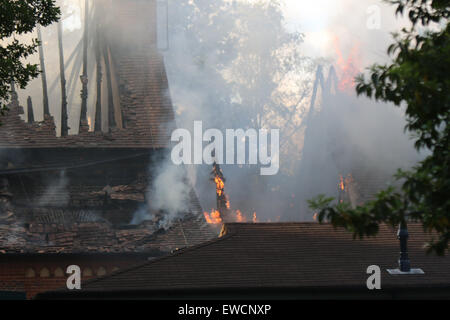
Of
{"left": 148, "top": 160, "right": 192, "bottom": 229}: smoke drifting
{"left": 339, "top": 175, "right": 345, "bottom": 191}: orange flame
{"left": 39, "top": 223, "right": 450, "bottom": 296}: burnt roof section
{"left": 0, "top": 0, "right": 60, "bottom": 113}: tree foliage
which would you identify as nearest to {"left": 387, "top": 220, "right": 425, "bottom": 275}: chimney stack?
{"left": 39, "top": 223, "right": 450, "bottom": 296}: burnt roof section

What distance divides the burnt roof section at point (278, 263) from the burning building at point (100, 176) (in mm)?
5200

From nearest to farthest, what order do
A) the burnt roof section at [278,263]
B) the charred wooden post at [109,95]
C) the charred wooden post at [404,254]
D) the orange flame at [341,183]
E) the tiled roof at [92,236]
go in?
the burnt roof section at [278,263] → the charred wooden post at [404,254] → the tiled roof at [92,236] → the charred wooden post at [109,95] → the orange flame at [341,183]

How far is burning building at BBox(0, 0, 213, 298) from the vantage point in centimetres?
2127

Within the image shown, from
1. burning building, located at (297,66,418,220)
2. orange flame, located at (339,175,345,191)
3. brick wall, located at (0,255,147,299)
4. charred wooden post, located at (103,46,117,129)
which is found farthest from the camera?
orange flame, located at (339,175,345,191)

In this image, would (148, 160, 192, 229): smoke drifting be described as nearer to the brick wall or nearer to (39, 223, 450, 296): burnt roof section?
the brick wall

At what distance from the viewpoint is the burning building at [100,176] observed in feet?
69.8

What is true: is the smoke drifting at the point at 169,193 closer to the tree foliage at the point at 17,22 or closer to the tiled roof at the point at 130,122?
the tiled roof at the point at 130,122

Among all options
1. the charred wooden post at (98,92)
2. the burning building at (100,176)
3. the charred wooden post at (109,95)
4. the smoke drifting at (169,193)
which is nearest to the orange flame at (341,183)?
the smoke drifting at (169,193)

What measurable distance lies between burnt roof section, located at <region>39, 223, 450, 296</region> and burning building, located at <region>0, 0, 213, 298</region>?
5200 millimetres

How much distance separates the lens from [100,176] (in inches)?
967

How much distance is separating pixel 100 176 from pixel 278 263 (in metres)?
9.92
